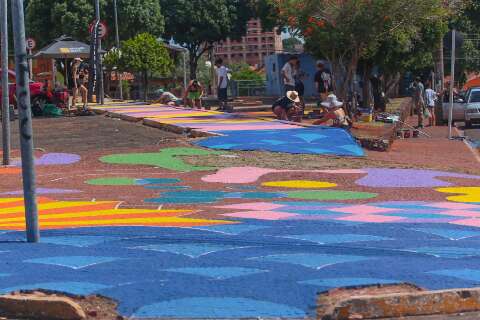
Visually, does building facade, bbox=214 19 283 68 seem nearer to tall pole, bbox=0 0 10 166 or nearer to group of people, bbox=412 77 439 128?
group of people, bbox=412 77 439 128

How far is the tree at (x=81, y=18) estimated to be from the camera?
171ft

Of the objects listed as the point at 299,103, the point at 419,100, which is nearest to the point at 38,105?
the point at 299,103

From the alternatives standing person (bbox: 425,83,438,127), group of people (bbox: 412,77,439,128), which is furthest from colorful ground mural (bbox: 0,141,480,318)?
standing person (bbox: 425,83,438,127)

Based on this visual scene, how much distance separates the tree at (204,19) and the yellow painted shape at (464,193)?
47939 mm

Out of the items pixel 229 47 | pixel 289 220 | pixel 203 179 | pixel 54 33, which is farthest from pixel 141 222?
pixel 229 47

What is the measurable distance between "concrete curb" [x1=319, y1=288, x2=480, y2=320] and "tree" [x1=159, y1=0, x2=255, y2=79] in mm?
55862

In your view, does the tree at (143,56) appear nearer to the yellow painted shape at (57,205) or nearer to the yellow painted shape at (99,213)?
the yellow painted shape at (57,205)

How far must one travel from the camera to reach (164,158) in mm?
17016

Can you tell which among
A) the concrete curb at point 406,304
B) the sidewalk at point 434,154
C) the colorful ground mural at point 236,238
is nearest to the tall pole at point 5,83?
the colorful ground mural at point 236,238

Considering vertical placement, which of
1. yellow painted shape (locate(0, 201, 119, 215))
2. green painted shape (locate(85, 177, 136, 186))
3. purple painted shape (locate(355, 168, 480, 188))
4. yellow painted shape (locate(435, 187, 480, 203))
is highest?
yellow painted shape (locate(0, 201, 119, 215))

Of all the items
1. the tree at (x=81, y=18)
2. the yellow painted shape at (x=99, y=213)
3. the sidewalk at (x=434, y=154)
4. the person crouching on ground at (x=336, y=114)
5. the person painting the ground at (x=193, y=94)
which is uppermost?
the tree at (x=81, y=18)

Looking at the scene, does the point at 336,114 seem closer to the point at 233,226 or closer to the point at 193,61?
the point at 233,226

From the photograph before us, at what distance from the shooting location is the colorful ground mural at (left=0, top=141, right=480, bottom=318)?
657 centimetres

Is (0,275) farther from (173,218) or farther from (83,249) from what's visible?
(173,218)
